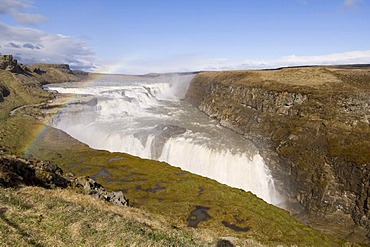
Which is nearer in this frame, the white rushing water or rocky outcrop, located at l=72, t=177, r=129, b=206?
rocky outcrop, located at l=72, t=177, r=129, b=206

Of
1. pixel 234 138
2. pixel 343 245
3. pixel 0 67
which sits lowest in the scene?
pixel 343 245

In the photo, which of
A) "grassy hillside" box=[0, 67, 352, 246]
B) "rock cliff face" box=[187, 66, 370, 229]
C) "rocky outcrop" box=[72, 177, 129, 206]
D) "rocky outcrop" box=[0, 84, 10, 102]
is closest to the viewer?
"grassy hillside" box=[0, 67, 352, 246]

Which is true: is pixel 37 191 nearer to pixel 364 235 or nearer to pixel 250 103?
pixel 364 235

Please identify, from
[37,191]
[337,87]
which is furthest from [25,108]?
[337,87]

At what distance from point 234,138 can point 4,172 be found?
4797cm

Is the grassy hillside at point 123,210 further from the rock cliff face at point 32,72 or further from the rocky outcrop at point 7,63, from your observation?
the rock cliff face at point 32,72

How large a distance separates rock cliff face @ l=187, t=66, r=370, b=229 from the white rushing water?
3496 mm

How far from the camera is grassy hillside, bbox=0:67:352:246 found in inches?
554

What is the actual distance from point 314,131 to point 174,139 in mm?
25377

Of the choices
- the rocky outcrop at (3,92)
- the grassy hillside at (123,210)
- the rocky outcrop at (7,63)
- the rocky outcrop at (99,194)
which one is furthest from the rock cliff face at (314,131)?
the rocky outcrop at (7,63)

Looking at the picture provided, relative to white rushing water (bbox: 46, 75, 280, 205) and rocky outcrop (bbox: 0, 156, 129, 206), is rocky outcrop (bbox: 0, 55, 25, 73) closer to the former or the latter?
white rushing water (bbox: 46, 75, 280, 205)

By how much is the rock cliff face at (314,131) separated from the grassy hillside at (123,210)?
41.7 feet

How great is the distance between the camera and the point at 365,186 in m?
41.1

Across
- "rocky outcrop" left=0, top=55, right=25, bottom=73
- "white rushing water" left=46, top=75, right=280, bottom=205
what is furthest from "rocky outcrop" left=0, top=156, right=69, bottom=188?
"rocky outcrop" left=0, top=55, right=25, bottom=73
